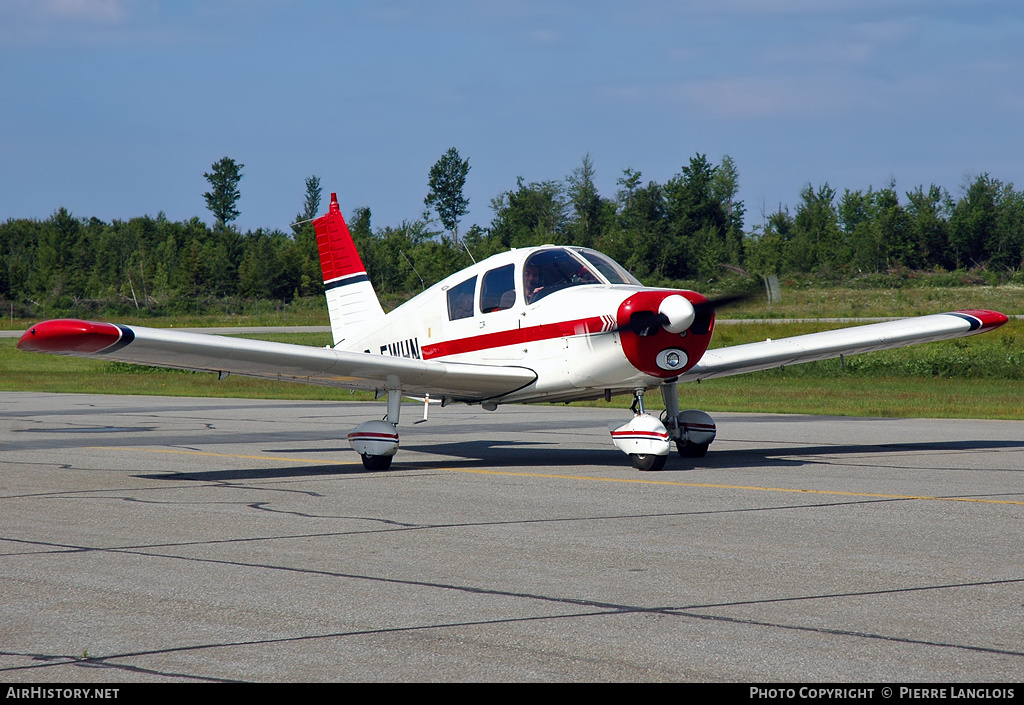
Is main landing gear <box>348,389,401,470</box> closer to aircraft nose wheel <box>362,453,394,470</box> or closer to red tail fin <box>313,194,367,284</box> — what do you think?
aircraft nose wheel <box>362,453,394,470</box>

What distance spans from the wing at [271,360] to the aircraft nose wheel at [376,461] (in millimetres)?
855

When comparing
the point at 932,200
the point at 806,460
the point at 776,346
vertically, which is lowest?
the point at 806,460

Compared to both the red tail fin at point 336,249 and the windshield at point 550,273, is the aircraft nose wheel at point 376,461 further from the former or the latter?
the red tail fin at point 336,249

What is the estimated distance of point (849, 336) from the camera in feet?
44.9

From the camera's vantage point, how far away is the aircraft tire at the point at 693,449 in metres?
12.7

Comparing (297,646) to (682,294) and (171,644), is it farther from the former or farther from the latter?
(682,294)

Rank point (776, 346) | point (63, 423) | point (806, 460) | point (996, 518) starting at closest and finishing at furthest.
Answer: point (996, 518), point (806, 460), point (776, 346), point (63, 423)

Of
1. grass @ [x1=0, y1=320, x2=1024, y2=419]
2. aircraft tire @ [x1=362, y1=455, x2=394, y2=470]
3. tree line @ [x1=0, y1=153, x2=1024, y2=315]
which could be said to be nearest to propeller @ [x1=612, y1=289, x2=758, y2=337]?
aircraft tire @ [x1=362, y1=455, x2=394, y2=470]

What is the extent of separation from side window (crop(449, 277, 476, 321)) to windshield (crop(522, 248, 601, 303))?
3.05ft

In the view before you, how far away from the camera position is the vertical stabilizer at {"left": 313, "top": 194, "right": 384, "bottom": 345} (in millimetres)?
15617

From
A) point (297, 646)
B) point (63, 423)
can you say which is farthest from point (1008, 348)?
point (297, 646)

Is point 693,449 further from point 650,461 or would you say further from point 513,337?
point 513,337

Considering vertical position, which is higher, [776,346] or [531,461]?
[776,346]

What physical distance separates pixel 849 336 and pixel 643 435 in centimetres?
397
